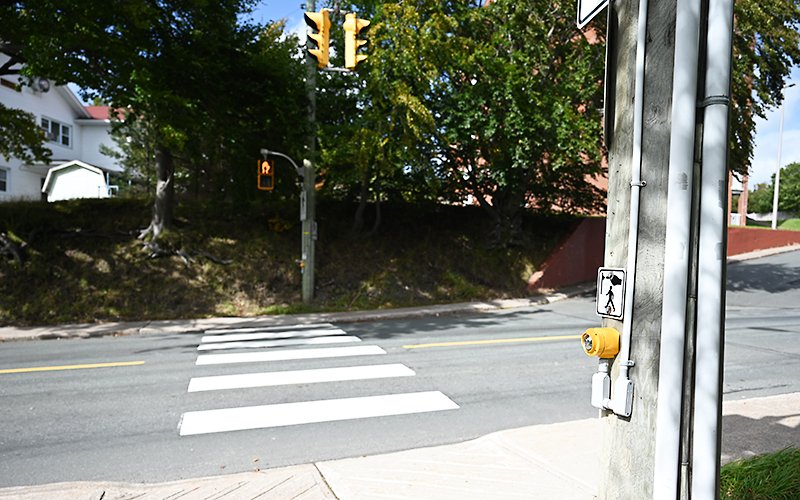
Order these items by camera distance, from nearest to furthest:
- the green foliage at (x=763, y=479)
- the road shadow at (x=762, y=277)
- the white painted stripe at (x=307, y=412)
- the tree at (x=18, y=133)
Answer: the green foliage at (x=763, y=479), the white painted stripe at (x=307, y=412), the tree at (x=18, y=133), the road shadow at (x=762, y=277)

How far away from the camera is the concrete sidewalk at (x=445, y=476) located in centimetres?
380

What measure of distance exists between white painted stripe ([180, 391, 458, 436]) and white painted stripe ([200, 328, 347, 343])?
4761 millimetres

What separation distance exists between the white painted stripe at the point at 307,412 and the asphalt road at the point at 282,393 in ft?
0.10

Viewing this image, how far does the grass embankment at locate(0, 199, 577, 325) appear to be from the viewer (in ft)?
47.3

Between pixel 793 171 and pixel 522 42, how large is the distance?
8702 cm

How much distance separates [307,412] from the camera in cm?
588

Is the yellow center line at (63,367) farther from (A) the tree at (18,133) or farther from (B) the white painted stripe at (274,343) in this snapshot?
(A) the tree at (18,133)

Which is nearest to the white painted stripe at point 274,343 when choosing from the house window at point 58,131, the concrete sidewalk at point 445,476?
the concrete sidewalk at point 445,476

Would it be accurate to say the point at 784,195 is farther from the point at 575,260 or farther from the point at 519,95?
the point at 519,95

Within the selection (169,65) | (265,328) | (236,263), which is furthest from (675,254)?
(236,263)

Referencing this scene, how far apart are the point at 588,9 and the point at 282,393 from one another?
5440 mm

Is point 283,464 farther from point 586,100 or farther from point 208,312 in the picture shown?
point 586,100

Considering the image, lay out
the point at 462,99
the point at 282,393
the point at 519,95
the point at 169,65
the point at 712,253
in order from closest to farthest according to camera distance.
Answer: the point at 712,253 < the point at 282,393 < the point at 169,65 < the point at 519,95 < the point at 462,99

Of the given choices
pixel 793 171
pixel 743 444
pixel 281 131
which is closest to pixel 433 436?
pixel 743 444
